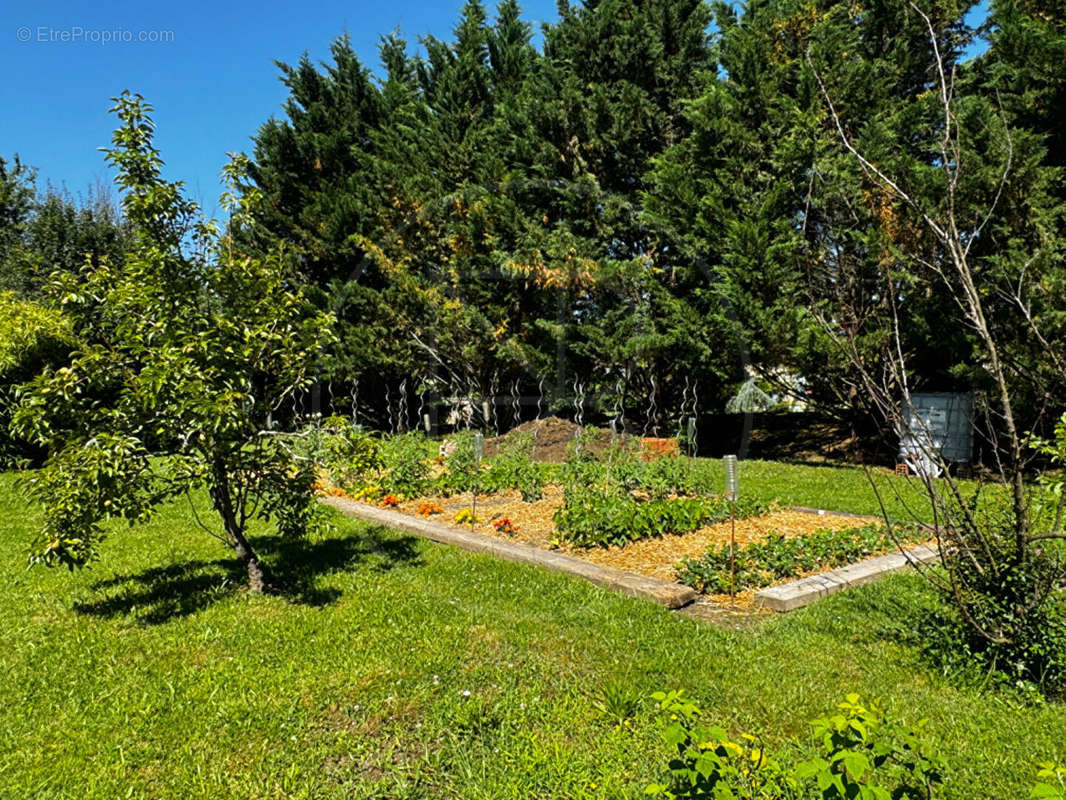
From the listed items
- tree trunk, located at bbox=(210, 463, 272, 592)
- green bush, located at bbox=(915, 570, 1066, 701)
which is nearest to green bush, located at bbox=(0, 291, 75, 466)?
tree trunk, located at bbox=(210, 463, 272, 592)

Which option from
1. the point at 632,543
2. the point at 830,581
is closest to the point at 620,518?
the point at 632,543

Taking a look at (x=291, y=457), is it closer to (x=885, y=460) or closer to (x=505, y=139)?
(x=885, y=460)

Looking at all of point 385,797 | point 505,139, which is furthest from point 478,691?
point 505,139

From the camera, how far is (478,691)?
2.90 m

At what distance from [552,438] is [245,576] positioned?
750 centimetres

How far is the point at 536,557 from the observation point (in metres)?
4.96

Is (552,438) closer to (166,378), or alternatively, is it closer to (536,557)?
(536,557)

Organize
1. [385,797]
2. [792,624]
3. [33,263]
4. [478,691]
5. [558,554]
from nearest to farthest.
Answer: [385,797], [478,691], [792,624], [33,263], [558,554]

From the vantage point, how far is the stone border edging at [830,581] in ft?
13.2

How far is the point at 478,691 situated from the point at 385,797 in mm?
730

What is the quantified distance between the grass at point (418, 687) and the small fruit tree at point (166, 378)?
685mm

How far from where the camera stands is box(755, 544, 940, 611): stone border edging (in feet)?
13.2

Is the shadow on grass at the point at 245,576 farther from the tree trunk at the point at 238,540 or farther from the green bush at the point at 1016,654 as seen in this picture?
the green bush at the point at 1016,654

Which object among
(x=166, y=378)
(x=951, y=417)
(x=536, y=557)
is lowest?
(x=536, y=557)
